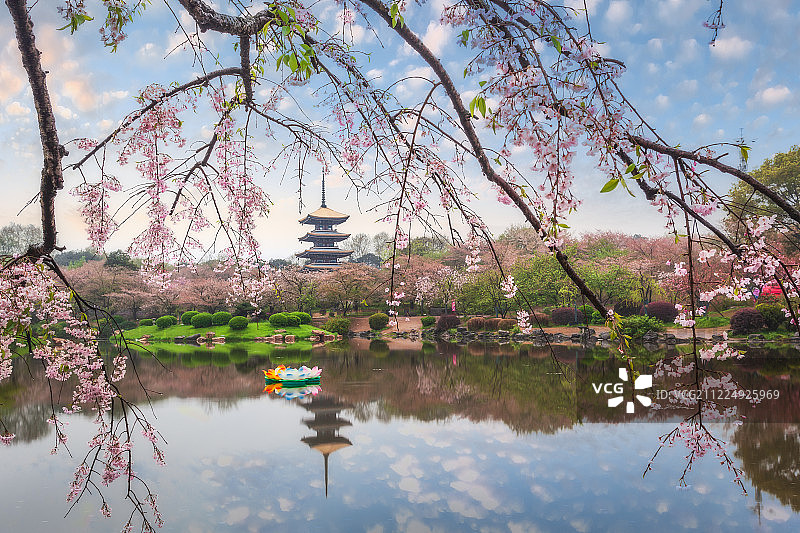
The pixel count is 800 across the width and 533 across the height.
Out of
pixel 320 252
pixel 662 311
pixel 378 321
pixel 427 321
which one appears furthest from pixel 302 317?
pixel 662 311

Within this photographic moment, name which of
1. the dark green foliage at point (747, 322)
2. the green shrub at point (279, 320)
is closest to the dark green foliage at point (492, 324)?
the dark green foliage at point (747, 322)

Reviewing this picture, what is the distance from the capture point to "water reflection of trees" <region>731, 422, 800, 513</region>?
15.6 feet

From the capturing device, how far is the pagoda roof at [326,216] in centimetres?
3094

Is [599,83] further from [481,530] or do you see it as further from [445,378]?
[445,378]

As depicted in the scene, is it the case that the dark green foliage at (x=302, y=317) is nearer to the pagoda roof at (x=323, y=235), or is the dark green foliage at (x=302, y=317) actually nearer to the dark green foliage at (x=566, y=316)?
the pagoda roof at (x=323, y=235)

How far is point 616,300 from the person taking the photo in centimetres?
1839

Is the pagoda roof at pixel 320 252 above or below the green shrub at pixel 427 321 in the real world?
above

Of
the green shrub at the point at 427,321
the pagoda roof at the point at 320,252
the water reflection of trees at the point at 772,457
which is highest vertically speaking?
the pagoda roof at the point at 320,252

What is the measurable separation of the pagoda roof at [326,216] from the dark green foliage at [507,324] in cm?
1580

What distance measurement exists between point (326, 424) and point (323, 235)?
23.9m

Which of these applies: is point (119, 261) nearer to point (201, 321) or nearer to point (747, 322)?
point (201, 321)

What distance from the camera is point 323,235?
1217 inches

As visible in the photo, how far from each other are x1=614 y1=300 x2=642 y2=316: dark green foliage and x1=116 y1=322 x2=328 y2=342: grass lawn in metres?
12.7

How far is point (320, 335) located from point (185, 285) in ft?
24.7
